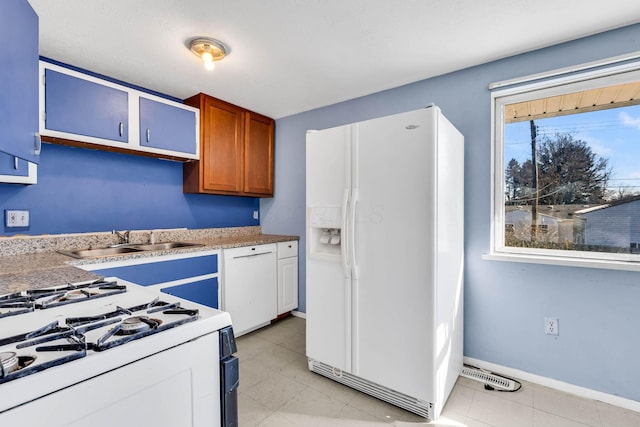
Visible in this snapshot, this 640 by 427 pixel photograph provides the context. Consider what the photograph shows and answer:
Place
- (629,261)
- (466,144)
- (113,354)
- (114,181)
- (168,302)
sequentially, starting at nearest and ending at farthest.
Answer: (113,354), (168,302), (629,261), (466,144), (114,181)

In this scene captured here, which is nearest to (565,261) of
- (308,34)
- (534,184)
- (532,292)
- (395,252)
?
(532,292)

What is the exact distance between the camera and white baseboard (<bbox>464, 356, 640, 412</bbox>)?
1.79 m

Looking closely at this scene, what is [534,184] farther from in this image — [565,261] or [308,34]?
[308,34]

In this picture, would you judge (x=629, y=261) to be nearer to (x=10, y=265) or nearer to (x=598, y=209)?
(x=598, y=209)

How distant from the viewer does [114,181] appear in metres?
2.52

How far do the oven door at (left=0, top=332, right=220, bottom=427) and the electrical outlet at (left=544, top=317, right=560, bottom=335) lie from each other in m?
2.19

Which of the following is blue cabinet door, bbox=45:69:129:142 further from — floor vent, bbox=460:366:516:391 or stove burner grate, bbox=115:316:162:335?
floor vent, bbox=460:366:516:391

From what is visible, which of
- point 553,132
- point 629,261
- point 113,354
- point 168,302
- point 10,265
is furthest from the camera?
point 553,132

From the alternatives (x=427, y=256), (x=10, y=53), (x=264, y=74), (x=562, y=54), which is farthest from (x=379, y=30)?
(x=10, y=53)

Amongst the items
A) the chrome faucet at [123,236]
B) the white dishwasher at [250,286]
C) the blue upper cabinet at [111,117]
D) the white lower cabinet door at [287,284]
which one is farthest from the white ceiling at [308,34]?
the white lower cabinet door at [287,284]

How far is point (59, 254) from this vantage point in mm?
2023

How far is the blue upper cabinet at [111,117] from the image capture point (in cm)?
199

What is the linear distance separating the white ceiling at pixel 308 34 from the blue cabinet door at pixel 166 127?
235 mm

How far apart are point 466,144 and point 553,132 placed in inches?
21.8
